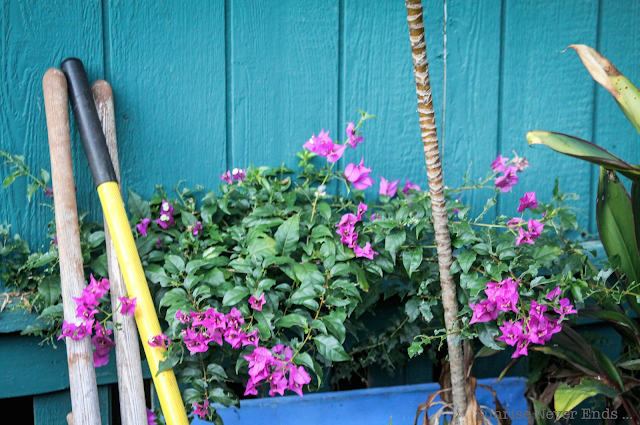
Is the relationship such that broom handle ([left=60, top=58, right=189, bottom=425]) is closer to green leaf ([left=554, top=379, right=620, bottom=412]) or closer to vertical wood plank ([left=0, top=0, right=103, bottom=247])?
vertical wood plank ([left=0, top=0, right=103, bottom=247])

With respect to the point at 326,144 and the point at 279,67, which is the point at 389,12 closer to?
the point at 279,67

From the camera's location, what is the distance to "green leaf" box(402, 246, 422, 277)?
3.47 feet

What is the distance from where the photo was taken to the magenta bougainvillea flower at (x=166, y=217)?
3.73 feet

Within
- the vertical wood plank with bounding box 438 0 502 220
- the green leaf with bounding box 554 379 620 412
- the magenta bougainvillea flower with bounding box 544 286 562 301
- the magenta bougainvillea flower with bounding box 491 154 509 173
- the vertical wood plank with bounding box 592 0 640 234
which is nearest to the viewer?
the magenta bougainvillea flower with bounding box 544 286 562 301

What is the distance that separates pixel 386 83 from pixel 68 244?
865mm

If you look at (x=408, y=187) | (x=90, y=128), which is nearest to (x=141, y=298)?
(x=90, y=128)

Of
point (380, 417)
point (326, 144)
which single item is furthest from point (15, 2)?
point (380, 417)

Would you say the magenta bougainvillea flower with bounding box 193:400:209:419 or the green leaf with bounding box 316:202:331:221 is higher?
the green leaf with bounding box 316:202:331:221

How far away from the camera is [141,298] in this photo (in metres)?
0.94

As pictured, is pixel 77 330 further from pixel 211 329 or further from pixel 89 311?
pixel 211 329

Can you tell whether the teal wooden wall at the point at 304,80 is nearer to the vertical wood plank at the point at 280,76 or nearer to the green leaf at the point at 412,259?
the vertical wood plank at the point at 280,76

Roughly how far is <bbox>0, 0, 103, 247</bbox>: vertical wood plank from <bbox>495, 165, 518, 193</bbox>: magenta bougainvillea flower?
3.26 feet

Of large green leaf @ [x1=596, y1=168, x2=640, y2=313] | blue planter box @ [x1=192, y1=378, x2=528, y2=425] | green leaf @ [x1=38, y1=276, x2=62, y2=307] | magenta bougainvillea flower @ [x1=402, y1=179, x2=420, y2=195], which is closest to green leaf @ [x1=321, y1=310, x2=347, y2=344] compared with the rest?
blue planter box @ [x1=192, y1=378, x2=528, y2=425]

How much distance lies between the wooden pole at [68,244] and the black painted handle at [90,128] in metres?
0.02
